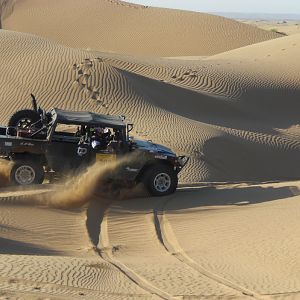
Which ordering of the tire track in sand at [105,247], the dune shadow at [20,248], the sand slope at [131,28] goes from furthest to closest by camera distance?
the sand slope at [131,28]
the dune shadow at [20,248]
the tire track in sand at [105,247]

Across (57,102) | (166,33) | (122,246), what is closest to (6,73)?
(57,102)

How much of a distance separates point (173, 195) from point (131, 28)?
48.8 m

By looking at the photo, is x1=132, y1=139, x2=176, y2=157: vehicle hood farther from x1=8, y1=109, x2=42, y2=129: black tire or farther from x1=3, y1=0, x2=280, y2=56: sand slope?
x1=3, y1=0, x2=280, y2=56: sand slope

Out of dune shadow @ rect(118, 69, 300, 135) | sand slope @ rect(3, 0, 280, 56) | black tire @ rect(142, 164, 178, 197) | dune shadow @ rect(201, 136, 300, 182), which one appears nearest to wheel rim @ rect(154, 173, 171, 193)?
black tire @ rect(142, 164, 178, 197)

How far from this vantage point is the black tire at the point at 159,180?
1308 centimetres

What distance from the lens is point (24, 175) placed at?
41.2 feet

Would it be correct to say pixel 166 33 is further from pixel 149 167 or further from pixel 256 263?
pixel 256 263

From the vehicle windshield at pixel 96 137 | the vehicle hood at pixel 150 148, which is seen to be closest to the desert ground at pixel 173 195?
the vehicle windshield at pixel 96 137

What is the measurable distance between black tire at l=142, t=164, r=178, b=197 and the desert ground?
0.19m

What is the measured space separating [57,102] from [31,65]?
3565 mm

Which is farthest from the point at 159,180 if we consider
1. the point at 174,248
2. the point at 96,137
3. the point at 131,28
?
the point at 131,28

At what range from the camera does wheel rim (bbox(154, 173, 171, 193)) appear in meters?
13.2

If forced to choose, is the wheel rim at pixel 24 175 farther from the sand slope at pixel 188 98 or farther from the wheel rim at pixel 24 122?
the sand slope at pixel 188 98

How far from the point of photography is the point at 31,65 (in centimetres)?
2564
